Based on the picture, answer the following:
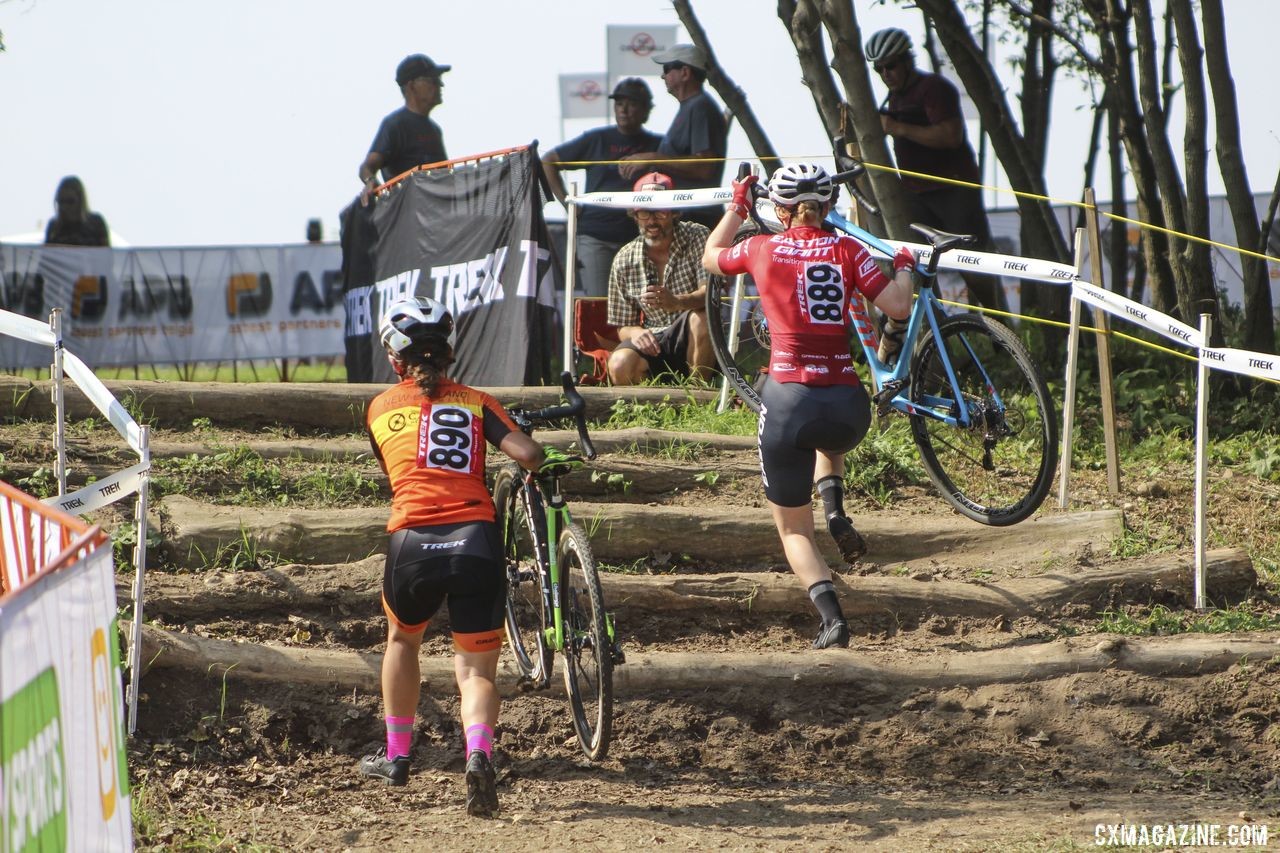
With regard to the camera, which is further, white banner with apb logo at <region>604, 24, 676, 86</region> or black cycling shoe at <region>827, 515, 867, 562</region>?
white banner with apb logo at <region>604, 24, 676, 86</region>

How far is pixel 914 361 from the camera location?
21.2ft

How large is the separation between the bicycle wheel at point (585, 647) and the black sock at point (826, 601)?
42.0 inches

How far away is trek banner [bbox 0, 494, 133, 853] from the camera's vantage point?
2.52 metres

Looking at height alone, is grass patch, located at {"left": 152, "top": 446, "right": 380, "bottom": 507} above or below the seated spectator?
below

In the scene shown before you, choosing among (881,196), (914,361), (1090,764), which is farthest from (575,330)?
(1090,764)

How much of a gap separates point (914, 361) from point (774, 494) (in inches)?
42.4

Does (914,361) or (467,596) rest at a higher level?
(914,361)

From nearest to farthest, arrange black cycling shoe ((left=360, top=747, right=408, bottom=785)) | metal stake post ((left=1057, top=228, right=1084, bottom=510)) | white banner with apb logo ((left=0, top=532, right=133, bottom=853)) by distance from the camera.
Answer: white banner with apb logo ((left=0, top=532, right=133, bottom=853))
black cycling shoe ((left=360, top=747, right=408, bottom=785))
metal stake post ((left=1057, top=228, right=1084, bottom=510))

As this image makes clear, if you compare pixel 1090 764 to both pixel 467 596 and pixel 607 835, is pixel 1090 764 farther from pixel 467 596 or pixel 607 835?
pixel 467 596

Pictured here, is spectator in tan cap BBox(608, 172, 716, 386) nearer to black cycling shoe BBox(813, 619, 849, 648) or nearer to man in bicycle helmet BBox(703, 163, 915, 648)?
man in bicycle helmet BBox(703, 163, 915, 648)

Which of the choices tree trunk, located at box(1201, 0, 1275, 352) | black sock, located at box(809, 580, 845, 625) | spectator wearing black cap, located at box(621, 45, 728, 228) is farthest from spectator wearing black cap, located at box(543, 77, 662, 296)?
black sock, located at box(809, 580, 845, 625)

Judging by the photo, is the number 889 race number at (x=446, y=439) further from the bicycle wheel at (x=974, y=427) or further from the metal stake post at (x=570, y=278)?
the metal stake post at (x=570, y=278)

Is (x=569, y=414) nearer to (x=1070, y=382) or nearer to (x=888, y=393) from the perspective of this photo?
(x=888, y=393)
